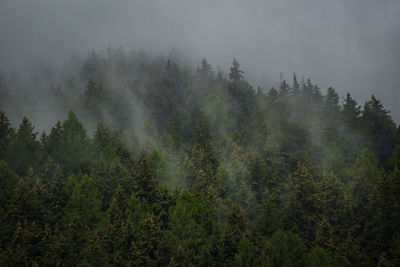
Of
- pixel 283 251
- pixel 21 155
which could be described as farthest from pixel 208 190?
pixel 21 155

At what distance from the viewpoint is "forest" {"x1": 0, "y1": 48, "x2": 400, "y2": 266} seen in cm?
3325

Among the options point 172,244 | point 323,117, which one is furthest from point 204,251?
point 323,117

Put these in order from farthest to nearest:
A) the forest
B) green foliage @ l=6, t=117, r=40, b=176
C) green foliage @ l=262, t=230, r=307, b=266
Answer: green foliage @ l=6, t=117, r=40, b=176 → the forest → green foliage @ l=262, t=230, r=307, b=266

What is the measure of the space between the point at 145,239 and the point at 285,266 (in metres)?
14.9

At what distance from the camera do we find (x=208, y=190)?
144 ft

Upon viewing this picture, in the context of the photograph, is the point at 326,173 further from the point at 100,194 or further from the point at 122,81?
the point at 122,81

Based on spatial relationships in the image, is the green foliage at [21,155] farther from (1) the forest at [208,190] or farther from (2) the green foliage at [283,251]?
(2) the green foliage at [283,251]

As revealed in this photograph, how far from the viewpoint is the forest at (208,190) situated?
109ft

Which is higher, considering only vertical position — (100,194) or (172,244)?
(100,194)

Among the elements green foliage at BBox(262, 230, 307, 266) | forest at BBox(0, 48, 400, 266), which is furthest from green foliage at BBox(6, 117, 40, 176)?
green foliage at BBox(262, 230, 307, 266)

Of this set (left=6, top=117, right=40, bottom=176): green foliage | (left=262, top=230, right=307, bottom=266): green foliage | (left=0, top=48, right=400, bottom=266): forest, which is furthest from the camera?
(left=6, top=117, right=40, bottom=176): green foliage

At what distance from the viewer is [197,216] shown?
37625 millimetres

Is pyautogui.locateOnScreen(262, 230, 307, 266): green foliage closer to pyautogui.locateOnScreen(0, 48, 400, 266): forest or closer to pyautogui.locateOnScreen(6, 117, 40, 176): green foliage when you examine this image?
pyautogui.locateOnScreen(0, 48, 400, 266): forest

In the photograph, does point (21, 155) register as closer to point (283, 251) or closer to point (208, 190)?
point (208, 190)
